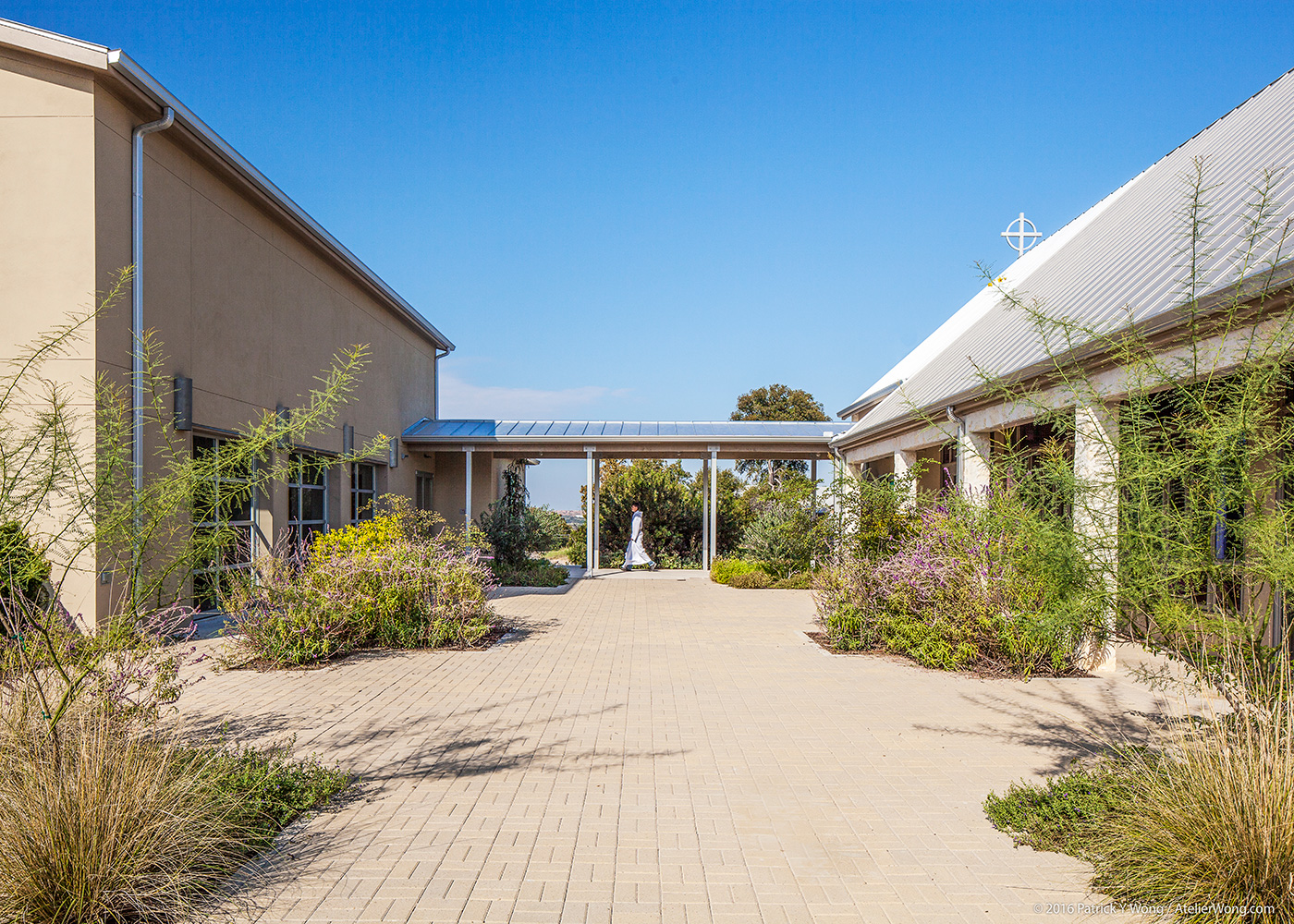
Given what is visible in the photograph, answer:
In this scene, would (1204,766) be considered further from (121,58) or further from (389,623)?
(121,58)

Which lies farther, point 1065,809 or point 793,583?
point 793,583

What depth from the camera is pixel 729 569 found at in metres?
17.9

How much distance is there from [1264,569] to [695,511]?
19.0m

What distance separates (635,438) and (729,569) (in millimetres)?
3991

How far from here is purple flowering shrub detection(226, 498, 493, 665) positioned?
863cm

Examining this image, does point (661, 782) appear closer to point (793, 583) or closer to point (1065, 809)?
point (1065, 809)

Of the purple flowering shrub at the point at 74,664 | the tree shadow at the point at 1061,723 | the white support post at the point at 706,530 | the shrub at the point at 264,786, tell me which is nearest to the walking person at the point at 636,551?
the white support post at the point at 706,530

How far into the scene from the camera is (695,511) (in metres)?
22.5

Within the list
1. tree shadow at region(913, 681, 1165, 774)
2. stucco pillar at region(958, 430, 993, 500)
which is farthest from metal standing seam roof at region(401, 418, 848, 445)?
tree shadow at region(913, 681, 1165, 774)

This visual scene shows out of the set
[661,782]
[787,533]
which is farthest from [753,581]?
[661,782]

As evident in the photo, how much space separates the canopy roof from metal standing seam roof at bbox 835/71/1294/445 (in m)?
3.84

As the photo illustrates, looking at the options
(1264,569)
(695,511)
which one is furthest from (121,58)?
(695,511)

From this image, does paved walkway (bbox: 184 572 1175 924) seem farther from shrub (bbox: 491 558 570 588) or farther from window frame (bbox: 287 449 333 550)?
shrub (bbox: 491 558 570 588)

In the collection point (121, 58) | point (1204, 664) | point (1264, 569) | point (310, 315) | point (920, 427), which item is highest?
point (121, 58)
